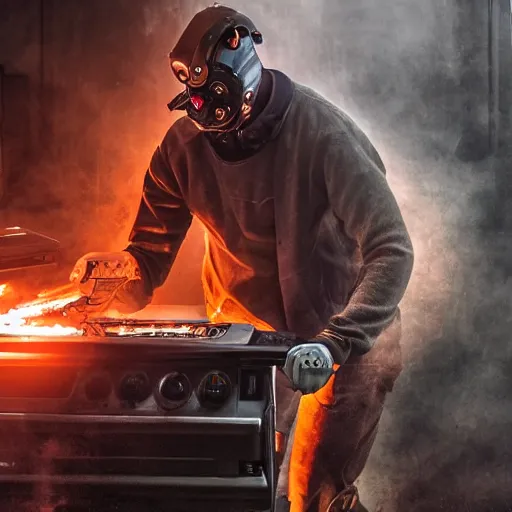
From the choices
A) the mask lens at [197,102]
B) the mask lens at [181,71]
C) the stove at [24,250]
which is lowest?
the stove at [24,250]

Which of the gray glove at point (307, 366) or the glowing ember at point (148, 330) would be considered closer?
the gray glove at point (307, 366)

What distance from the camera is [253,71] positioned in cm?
275

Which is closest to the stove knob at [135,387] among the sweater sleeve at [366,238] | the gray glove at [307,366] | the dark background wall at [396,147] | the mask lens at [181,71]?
the gray glove at [307,366]

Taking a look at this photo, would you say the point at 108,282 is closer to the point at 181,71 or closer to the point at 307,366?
the point at 181,71

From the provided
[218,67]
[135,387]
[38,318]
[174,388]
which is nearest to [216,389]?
[174,388]

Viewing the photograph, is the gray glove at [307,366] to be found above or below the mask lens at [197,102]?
below

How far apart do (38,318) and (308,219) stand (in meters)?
1.09

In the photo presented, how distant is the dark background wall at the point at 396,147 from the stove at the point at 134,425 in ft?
4.43

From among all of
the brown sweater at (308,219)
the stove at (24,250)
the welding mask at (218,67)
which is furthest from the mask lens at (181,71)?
the stove at (24,250)

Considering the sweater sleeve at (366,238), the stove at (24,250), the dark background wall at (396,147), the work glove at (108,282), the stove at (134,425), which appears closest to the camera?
the stove at (134,425)

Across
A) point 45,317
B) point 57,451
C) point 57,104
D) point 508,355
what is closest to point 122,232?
point 57,104

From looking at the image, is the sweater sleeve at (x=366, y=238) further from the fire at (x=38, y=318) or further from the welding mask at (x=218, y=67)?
the fire at (x=38, y=318)

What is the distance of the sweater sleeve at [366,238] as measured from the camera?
2484 millimetres

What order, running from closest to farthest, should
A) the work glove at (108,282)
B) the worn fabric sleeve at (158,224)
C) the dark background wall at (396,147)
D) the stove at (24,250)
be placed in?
the stove at (24,250) → the work glove at (108,282) → the worn fabric sleeve at (158,224) → the dark background wall at (396,147)
